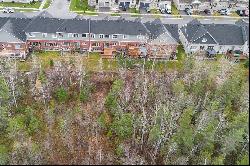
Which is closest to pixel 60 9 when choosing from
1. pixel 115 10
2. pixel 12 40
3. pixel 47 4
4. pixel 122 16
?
pixel 47 4

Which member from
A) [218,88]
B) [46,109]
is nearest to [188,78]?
[218,88]

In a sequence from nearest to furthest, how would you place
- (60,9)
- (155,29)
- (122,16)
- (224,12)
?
(155,29), (122,16), (60,9), (224,12)

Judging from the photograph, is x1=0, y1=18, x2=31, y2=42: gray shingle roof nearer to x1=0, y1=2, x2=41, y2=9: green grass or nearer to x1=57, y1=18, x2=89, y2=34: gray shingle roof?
x1=57, y1=18, x2=89, y2=34: gray shingle roof

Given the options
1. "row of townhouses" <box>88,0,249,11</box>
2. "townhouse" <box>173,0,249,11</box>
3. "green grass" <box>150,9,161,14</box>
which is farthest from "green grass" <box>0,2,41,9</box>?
"townhouse" <box>173,0,249,11</box>

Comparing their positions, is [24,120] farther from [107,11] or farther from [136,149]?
[107,11]

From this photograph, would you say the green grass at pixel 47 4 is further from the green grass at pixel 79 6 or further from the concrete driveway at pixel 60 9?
the green grass at pixel 79 6

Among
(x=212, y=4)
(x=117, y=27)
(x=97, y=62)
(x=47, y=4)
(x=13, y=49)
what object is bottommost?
(x=97, y=62)

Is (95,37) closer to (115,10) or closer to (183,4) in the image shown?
(115,10)
